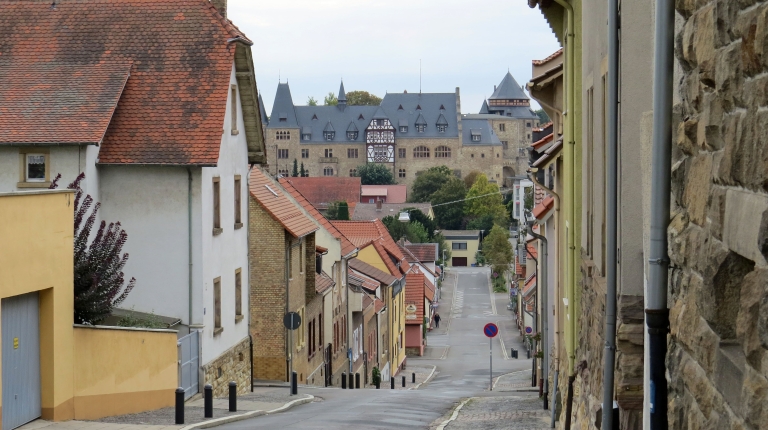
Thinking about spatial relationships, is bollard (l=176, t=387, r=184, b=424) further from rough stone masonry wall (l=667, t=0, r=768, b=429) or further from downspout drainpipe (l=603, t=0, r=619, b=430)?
rough stone masonry wall (l=667, t=0, r=768, b=429)

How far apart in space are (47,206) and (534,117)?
18488 centimetres

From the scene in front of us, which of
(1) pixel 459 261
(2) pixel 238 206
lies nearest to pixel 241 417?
(2) pixel 238 206

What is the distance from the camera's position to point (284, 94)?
178750 millimetres

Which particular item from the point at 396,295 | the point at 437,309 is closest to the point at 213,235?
the point at 396,295

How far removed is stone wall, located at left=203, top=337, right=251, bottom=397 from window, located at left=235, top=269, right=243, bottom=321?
724 mm

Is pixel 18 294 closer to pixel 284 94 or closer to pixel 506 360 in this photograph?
pixel 506 360

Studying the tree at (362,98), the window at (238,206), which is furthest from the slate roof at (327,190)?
the window at (238,206)

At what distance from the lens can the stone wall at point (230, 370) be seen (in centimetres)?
2409

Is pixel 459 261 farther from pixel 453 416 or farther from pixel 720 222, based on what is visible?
pixel 720 222

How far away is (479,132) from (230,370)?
158m

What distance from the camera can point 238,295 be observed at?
27.0 meters

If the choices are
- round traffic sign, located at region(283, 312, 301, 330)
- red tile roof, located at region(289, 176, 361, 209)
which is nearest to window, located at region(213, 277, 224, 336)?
round traffic sign, located at region(283, 312, 301, 330)

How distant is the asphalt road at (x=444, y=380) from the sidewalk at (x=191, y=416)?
1.22 feet

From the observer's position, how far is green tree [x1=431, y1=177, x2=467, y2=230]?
142750 mm
